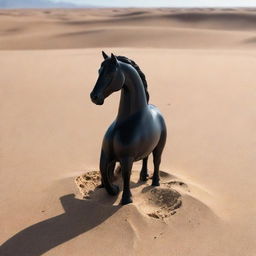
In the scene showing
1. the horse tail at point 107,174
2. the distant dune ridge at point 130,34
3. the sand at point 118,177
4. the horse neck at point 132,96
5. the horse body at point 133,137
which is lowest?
the distant dune ridge at point 130,34

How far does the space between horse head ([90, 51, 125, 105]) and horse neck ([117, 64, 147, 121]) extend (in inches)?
7.5

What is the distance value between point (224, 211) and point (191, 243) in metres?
0.56

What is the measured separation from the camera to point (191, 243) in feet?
9.00

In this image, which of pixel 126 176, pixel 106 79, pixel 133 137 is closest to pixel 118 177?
pixel 126 176

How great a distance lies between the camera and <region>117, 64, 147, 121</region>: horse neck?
282 centimetres

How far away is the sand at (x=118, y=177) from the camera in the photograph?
2.77m

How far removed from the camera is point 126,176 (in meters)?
2.97

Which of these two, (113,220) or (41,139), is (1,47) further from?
(113,220)

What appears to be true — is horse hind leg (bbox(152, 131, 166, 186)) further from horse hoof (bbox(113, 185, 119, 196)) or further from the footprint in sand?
horse hoof (bbox(113, 185, 119, 196))

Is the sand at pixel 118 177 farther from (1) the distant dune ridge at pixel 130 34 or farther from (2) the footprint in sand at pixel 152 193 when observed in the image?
(1) the distant dune ridge at pixel 130 34

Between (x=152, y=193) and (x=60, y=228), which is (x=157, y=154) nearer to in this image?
(x=152, y=193)

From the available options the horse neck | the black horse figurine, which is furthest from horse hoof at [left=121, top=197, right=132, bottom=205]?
the horse neck

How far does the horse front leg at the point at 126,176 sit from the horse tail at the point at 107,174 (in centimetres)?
15

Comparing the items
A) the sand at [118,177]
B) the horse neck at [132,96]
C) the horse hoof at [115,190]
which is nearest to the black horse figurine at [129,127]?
the horse neck at [132,96]
